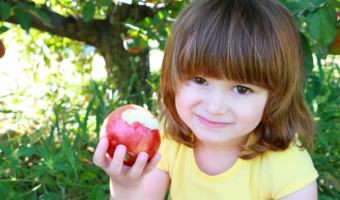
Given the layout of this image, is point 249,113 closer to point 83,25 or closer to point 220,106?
point 220,106

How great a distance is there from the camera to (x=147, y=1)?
2021 millimetres

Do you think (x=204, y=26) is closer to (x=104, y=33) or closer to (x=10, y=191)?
(x=10, y=191)

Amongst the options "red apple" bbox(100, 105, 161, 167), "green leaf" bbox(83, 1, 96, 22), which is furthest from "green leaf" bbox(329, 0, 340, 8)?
"green leaf" bbox(83, 1, 96, 22)

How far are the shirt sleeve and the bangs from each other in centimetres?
29

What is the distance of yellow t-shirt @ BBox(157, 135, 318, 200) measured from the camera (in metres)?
1.06

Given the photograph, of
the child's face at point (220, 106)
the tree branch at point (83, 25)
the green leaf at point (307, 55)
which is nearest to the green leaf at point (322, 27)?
the green leaf at point (307, 55)

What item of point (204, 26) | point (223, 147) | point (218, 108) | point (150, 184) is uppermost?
point (204, 26)

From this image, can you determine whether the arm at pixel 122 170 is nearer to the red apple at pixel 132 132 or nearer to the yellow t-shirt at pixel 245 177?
the red apple at pixel 132 132

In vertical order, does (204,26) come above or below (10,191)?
above

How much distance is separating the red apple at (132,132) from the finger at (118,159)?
6 cm

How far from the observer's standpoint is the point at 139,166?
90cm

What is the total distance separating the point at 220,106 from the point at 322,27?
434 millimetres

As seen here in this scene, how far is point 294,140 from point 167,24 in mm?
1360

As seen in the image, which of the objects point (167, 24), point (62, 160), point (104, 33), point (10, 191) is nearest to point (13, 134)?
point (62, 160)
